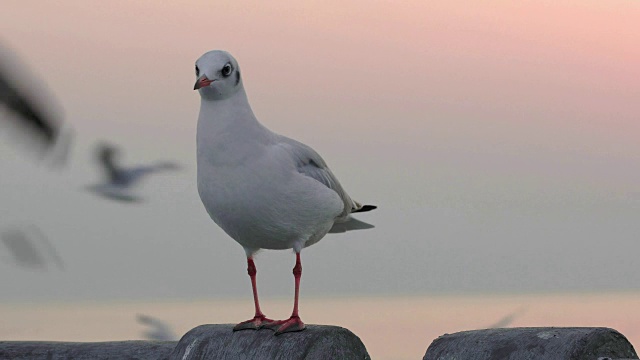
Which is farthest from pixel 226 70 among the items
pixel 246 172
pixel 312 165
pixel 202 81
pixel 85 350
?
pixel 85 350

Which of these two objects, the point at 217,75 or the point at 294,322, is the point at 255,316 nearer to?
the point at 294,322

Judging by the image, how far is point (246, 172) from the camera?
30.1ft

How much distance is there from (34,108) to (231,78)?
2769 millimetres

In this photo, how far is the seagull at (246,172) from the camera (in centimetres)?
916

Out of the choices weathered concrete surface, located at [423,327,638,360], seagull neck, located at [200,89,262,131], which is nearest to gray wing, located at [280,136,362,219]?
seagull neck, located at [200,89,262,131]

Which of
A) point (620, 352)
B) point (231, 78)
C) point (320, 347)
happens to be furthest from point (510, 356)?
point (231, 78)

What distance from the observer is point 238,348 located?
9.72 meters

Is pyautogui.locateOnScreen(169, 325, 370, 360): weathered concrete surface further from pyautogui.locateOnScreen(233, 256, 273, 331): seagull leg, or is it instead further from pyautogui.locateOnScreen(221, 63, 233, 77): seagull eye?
pyautogui.locateOnScreen(221, 63, 233, 77): seagull eye

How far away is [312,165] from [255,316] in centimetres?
125

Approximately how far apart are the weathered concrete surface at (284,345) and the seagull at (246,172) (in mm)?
686

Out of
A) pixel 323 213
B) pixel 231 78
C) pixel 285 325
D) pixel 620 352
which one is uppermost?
pixel 231 78

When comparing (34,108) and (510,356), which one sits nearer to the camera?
(510,356)

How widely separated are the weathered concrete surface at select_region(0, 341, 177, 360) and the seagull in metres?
2.19

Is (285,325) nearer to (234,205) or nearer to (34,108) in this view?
(234,205)
